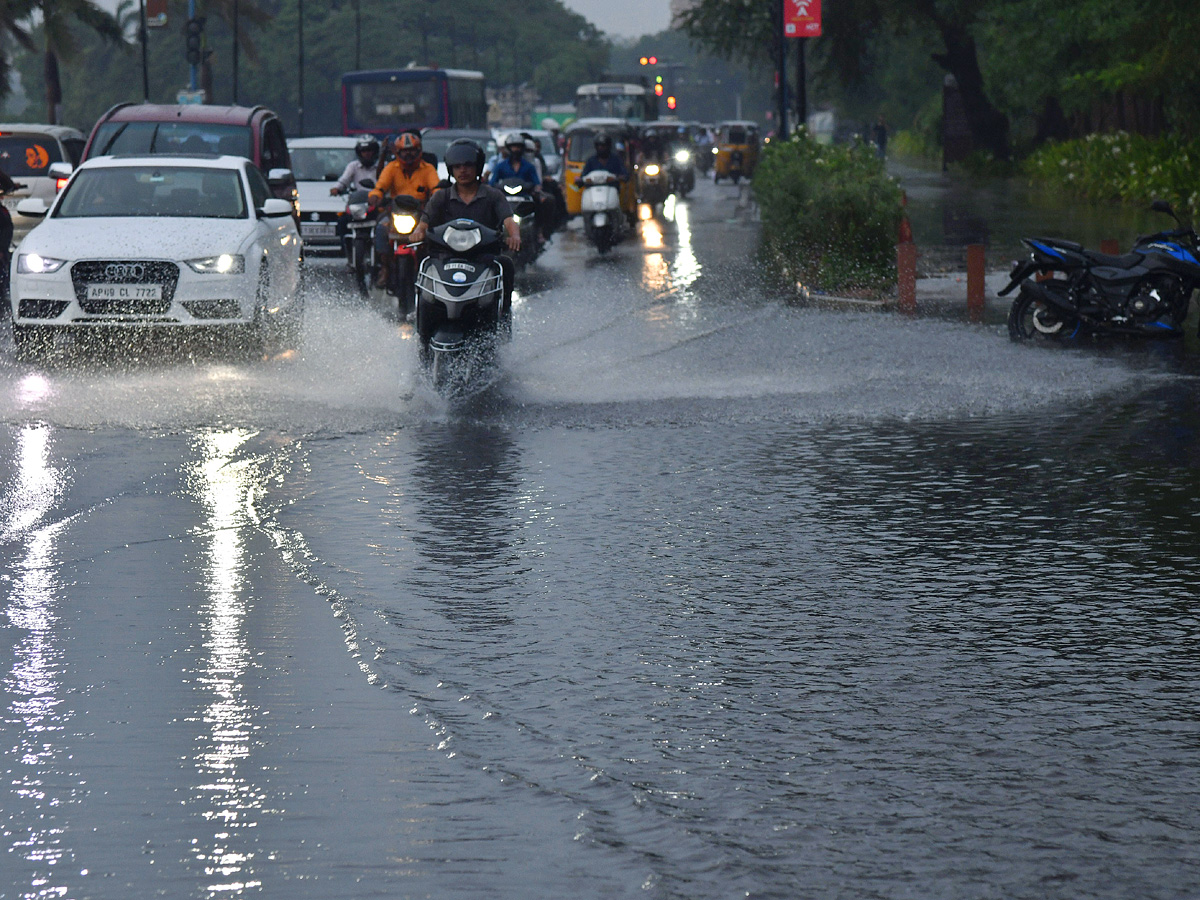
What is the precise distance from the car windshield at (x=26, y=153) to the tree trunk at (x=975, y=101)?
136ft

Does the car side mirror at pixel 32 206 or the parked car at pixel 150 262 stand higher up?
the car side mirror at pixel 32 206

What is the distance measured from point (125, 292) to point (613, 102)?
175ft

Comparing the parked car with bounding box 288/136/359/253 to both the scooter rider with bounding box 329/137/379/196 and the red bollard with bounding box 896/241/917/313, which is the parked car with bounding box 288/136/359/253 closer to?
the scooter rider with bounding box 329/137/379/196

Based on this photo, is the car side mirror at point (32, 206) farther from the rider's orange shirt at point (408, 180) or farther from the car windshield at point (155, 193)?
the car windshield at point (155, 193)

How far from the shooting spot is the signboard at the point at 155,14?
177 feet

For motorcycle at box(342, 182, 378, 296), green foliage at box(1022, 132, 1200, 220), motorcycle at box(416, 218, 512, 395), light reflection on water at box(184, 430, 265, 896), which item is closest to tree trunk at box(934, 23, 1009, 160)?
green foliage at box(1022, 132, 1200, 220)

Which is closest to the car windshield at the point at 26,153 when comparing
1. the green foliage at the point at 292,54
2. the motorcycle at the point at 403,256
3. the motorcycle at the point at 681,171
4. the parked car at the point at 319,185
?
the parked car at the point at 319,185

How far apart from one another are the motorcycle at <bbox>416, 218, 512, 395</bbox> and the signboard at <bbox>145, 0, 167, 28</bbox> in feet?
140

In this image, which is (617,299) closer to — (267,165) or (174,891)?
(267,165)

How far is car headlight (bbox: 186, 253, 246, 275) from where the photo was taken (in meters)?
14.9

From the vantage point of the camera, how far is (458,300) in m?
13.3

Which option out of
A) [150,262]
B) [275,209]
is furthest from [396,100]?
[150,262]

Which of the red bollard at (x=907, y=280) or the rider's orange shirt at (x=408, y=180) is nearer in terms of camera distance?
the rider's orange shirt at (x=408, y=180)

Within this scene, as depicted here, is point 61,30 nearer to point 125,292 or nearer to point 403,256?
point 403,256
